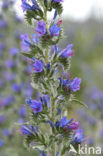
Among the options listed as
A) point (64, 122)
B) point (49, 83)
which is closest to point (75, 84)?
point (49, 83)

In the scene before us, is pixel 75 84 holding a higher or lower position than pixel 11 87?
lower

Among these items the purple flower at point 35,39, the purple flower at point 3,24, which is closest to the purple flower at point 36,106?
the purple flower at point 35,39

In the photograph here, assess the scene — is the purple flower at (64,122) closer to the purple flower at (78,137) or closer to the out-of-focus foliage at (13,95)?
the purple flower at (78,137)

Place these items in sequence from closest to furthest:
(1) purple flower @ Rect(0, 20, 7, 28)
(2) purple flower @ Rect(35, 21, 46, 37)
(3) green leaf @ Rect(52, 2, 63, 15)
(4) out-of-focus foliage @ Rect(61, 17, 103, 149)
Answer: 1. (2) purple flower @ Rect(35, 21, 46, 37)
2. (3) green leaf @ Rect(52, 2, 63, 15)
3. (4) out-of-focus foliage @ Rect(61, 17, 103, 149)
4. (1) purple flower @ Rect(0, 20, 7, 28)

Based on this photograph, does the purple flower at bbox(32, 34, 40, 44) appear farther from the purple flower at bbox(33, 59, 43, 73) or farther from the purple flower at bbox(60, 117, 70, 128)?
the purple flower at bbox(60, 117, 70, 128)

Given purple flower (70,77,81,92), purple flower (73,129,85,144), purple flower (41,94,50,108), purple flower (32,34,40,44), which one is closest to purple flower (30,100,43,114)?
purple flower (41,94,50,108)

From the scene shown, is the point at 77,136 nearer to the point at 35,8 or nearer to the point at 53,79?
the point at 53,79

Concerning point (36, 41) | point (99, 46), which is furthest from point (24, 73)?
point (99, 46)

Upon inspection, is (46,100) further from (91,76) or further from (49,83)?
(91,76)
